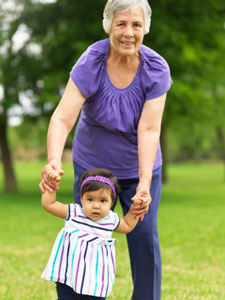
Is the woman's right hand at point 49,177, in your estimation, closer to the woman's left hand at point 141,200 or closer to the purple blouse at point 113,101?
the woman's left hand at point 141,200

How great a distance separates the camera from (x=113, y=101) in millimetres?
2895

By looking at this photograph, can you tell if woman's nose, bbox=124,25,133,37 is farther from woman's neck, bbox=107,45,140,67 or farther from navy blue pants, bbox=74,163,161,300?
navy blue pants, bbox=74,163,161,300

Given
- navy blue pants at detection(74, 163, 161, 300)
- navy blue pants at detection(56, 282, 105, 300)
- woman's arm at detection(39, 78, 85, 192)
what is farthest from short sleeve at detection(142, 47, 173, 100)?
navy blue pants at detection(56, 282, 105, 300)

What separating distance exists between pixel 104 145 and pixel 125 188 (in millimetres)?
337

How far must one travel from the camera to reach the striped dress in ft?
8.59

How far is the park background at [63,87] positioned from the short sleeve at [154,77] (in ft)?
7.64

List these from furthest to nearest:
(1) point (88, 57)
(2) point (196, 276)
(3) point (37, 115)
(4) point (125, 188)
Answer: (3) point (37, 115) → (2) point (196, 276) → (4) point (125, 188) → (1) point (88, 57)

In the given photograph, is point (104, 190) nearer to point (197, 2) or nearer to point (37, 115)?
point (197, 2)

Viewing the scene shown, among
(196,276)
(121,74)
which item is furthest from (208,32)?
(121,74)

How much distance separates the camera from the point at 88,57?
2885mm

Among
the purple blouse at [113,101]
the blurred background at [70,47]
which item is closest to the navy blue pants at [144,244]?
the purple blouse at [113,101]

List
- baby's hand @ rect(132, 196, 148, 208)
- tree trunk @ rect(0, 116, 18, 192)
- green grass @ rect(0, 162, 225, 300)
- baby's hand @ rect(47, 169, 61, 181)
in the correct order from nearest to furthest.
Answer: baby's hand @ rect(47, 169, 61, 181) → baby's hand @ rect(132, 196, 148, 208) → green grass @ rect(0, 162, 225, 300) → tree trunk @ rect(0, 116, 18, 192)

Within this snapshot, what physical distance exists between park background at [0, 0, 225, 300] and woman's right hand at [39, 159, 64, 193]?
2.26 metres

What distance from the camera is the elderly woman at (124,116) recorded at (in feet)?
8.86
